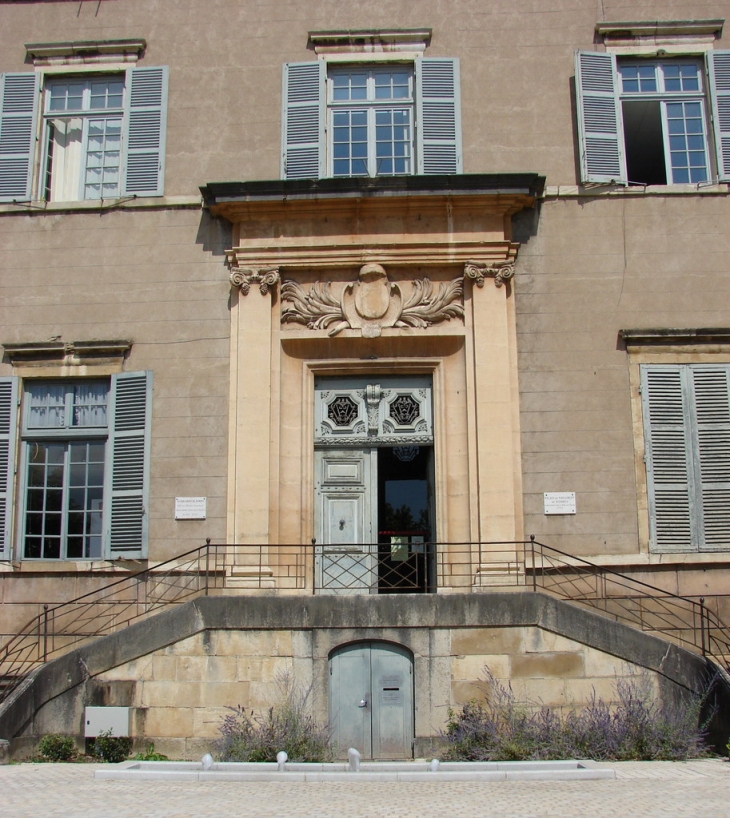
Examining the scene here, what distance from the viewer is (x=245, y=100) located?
45.5ft

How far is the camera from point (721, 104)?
13469 millimetres

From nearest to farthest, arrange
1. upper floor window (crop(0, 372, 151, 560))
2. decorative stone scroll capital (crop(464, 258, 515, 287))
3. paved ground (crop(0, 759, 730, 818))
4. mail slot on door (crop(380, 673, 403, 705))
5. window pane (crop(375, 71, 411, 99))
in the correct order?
1. paved ground (crop(0, 759, 730, 818))
2. mail slot on door (crop(380, 673, 403, 705))
3. upper floor window (crop(0, 372, 151, 560))
4. decorative stone scroll capital (crop(464, 258, 515, 287))
5. window pane (crop(375, 71, 411, 99))

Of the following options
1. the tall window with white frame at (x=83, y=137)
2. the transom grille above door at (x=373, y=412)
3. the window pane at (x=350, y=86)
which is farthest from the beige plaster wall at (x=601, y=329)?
the tall window with white frame at (x=83, y=137)

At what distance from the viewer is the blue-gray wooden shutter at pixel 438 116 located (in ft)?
44.2

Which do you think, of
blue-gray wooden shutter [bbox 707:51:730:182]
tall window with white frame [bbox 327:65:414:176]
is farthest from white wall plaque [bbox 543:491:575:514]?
tall window with white frame [bbox 327:65:414:176]

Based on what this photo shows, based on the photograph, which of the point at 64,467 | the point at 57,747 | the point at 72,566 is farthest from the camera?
the point at 64,467

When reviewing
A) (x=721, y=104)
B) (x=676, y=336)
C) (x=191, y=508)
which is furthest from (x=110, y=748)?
(x=721, y=104)

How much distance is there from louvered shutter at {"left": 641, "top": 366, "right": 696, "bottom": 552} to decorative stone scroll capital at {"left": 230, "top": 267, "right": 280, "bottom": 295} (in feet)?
15.4

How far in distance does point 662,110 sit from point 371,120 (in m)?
3.83

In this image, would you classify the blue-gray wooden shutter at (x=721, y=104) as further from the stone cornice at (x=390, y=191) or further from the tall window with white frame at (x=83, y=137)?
the tall window with white frame at (x=83, y=137)

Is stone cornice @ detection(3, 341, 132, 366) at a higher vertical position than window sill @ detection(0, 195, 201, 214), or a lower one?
lower

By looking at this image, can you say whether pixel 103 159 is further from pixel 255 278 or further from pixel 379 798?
pixel 379 798

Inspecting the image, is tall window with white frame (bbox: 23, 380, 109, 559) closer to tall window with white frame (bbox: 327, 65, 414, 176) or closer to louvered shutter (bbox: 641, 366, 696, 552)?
tall window with white frame (bbox: 327, 65, 414, 176)

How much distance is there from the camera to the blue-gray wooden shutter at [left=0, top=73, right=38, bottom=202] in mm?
13859
